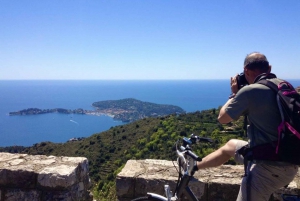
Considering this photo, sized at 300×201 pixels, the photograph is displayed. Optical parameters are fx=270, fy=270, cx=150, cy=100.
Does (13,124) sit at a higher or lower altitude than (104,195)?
lower

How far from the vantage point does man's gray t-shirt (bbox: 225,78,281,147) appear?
1.90m

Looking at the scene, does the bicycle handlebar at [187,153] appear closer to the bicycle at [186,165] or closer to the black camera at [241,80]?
the bicycle at [186,165]

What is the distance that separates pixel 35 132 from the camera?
90688 mm

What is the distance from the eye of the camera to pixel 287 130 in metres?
1.79

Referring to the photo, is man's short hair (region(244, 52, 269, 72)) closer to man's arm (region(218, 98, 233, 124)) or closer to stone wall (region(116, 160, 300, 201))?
man's arm (region(218, 98, 233, 124))

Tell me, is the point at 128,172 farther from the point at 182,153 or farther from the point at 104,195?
the point at 104,195

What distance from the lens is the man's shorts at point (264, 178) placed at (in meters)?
1.94

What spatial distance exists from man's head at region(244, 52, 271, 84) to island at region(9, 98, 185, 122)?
103m

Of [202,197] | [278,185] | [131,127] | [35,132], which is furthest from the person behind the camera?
[35,132]

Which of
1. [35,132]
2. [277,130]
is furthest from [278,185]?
[35,132]

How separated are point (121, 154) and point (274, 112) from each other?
30.0 metres

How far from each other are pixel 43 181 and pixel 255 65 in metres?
2.34

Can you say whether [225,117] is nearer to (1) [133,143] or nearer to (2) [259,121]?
(2) [259,121]

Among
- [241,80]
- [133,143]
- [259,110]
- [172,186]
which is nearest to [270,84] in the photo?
[259,110]
